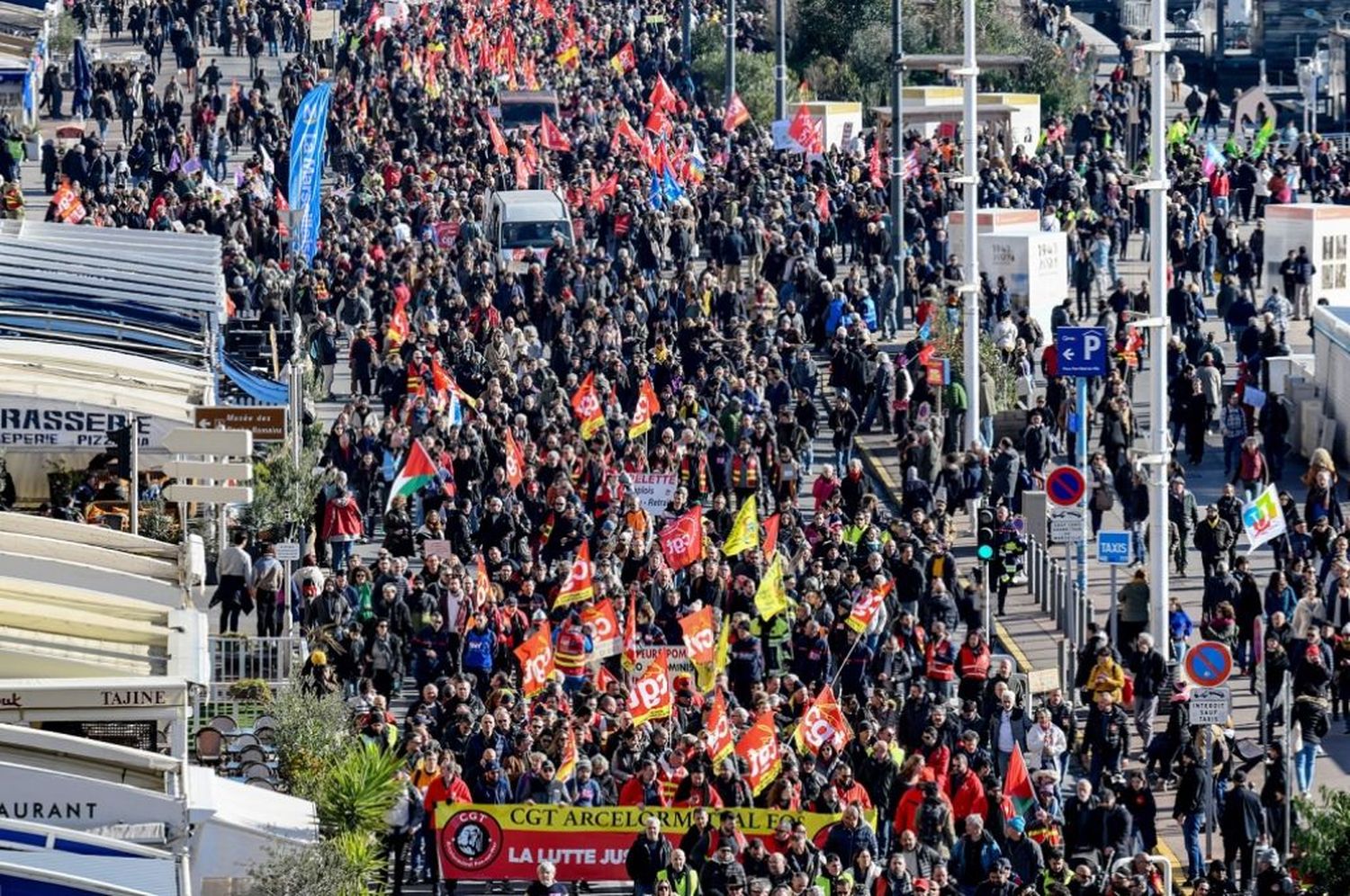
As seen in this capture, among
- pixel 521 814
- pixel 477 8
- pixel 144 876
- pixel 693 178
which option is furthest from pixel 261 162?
pixel 144 876

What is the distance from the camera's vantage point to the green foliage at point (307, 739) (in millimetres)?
24625

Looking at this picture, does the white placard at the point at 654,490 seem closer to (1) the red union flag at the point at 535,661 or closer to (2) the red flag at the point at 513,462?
(2) the red flag at the point at 513,462

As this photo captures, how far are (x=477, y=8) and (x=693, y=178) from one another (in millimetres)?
23448

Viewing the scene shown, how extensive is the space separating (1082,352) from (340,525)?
738 cm

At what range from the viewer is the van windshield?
52031mm

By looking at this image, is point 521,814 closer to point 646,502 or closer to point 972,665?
point 972,665

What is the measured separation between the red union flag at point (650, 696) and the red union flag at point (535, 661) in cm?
130

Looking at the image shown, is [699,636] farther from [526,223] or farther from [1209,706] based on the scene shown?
[526,223]

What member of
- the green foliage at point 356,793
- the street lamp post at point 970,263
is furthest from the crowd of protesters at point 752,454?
the green foliage at point 356,793

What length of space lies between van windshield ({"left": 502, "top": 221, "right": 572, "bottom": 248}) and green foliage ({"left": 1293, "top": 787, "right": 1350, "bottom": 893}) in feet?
101

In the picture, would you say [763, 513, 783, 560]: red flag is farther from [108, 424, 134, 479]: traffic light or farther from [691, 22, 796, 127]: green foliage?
[691, 22, 796, 127]: green foliage

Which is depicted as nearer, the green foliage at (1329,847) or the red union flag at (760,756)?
the green foliage at (1329,847)

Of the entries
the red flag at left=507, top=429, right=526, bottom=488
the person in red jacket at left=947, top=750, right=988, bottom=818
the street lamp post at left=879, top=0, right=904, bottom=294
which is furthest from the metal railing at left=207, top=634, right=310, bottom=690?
the street lamp post at left=879, top=0, right=904, bottom=294

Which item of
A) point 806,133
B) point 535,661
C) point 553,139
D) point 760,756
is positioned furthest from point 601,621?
point 553,139
